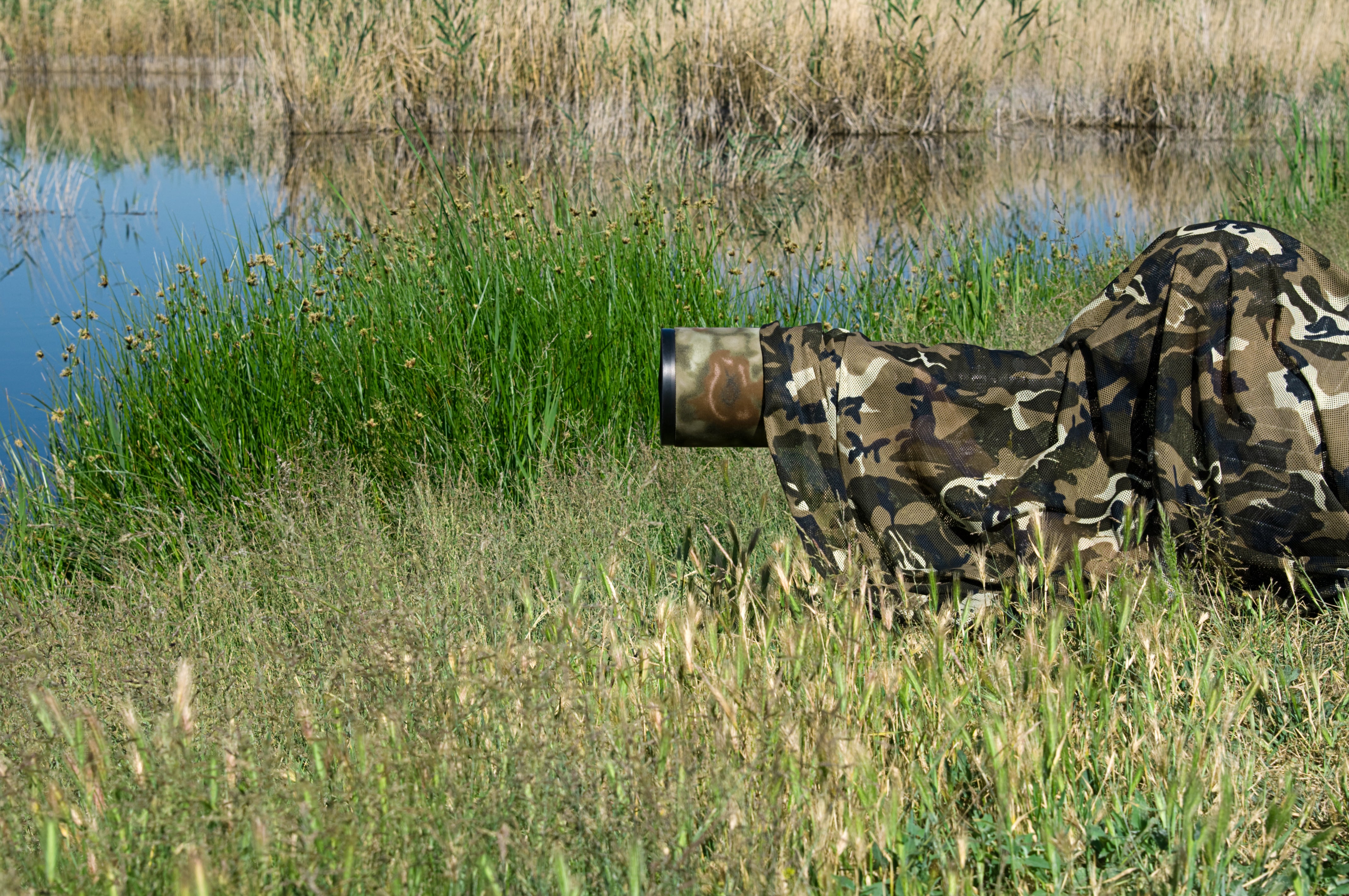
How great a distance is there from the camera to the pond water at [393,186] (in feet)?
21.4

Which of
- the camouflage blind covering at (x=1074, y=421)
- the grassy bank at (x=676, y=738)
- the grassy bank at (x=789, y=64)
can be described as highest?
the grassy bank at (x=789, y=64)

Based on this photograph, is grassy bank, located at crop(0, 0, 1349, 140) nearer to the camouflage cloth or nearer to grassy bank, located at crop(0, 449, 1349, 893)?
the camouflage cloth

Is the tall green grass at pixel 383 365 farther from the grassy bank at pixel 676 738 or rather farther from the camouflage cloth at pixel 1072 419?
the camouflage cloth at pixel 1072 419

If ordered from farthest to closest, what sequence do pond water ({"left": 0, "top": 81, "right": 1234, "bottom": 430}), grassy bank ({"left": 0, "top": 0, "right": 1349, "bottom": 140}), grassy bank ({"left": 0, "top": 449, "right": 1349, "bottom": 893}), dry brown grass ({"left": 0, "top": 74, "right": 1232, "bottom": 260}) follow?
grassy bank ({"left": 0, "top": 0, "right": 1349, "bottom": 140}) < dry brown grass ({"left": 0, "top": 74, "right": 1232, "bottom": 260}) < pond water ({"left": 0, "top": 81, "right": 1234, "bottom": 430}) < grassy bank ({"left": 0, "top": 449, "right": 1349, "bottom": 893})

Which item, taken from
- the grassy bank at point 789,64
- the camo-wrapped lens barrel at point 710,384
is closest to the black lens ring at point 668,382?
the camo-wrapped lens barrel at point 710,384

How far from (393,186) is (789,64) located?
3.95 metres

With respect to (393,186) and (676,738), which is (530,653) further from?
(393,186)

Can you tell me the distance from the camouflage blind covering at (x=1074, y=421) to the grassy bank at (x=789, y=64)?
735cm

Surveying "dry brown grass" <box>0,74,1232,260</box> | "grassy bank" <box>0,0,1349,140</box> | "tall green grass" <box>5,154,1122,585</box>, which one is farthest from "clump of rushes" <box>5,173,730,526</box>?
"grassy bank" <box>0,0,1349,140</box>

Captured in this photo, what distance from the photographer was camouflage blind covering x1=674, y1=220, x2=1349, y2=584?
2.23 m

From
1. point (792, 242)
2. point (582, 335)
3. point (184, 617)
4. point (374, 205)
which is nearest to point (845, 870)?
point (184, 617)

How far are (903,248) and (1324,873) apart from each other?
14.1ft

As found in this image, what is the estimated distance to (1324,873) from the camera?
5.37 ft

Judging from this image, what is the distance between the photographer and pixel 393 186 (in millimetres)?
9086
